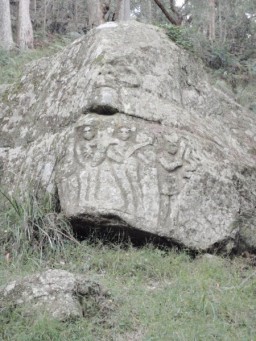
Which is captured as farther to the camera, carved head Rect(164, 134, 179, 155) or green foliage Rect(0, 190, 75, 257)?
carved head Rect(164, 134, 179, 155)

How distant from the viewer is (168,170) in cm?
661

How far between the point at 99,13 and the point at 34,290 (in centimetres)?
928

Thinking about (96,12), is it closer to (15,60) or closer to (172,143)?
(15,60)

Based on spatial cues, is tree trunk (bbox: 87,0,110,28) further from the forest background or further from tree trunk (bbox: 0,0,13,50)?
tree trunk (bbox: 0,0,13,50)

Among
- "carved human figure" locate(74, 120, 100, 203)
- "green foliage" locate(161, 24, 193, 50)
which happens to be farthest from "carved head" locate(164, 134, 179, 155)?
"green foliage" locate(161, 24, 193, 50)

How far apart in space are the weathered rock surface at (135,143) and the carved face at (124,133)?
11mm

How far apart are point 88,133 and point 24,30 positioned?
37.7 ft

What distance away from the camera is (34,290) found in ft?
15.2

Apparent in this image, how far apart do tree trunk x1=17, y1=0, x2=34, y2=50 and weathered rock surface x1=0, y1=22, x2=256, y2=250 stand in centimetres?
886

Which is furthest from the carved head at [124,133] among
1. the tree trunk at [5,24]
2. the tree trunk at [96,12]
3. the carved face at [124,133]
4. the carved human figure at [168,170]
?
the tree trunk at [5,24]

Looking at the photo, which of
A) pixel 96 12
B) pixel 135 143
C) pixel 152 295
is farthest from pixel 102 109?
pixel 96 12

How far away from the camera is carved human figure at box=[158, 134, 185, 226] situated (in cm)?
640

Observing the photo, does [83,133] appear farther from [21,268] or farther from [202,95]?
[202,95]

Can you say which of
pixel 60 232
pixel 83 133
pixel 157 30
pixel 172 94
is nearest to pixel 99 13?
pixel 157 30
